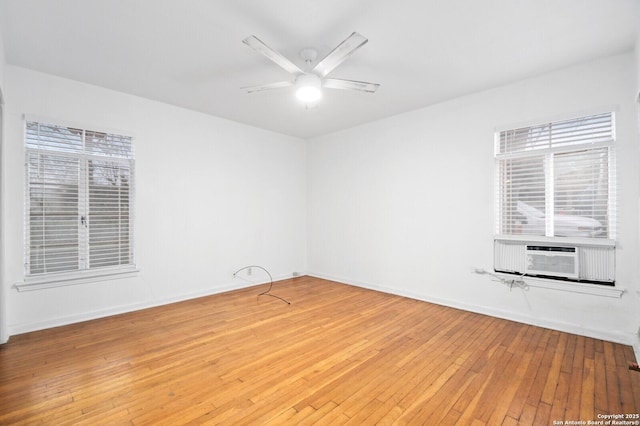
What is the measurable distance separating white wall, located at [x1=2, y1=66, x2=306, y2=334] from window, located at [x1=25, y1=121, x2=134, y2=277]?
4.1 inches

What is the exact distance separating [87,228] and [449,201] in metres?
4.68

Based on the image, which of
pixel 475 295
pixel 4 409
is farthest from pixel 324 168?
pixel 4 409

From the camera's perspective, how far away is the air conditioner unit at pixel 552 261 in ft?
10.3

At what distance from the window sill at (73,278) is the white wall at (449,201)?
3.34 m

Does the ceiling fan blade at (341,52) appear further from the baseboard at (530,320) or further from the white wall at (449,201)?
the baseboard at (530,320)

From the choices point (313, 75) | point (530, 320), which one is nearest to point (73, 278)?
point (313, 75)

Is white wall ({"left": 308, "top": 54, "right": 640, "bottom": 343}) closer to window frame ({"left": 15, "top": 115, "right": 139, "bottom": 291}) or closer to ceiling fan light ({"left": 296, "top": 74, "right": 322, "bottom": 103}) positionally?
ceiling fan light ({"left": 296, "top": 74, "right": 322, "bottom": 103})

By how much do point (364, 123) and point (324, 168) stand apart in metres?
1.23

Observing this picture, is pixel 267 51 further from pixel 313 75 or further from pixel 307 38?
pixel 313 75

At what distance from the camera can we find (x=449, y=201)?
4129 millimetres

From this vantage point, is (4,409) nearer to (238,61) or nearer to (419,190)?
(238,61)

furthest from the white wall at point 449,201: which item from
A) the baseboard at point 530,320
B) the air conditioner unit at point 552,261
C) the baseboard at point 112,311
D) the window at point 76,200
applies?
the window at point 76,200

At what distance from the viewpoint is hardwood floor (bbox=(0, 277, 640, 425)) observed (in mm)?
1901

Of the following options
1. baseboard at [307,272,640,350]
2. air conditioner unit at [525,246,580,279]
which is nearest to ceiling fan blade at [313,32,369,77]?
air conditioner unit at [525,246,580,279]
